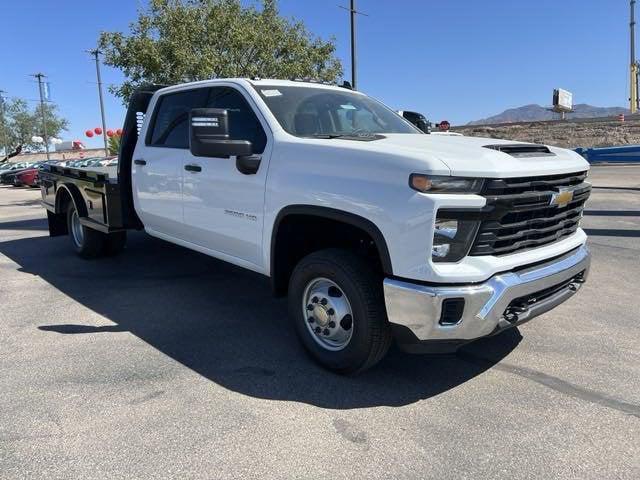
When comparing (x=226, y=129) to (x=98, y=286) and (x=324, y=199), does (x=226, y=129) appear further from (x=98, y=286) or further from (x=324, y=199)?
(x=98, y=286)

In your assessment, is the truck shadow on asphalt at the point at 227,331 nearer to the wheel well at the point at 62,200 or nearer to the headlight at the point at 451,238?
the wheel well at the point at 62,200

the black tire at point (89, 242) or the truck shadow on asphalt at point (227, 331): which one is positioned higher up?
the black tire at point (89, 242)

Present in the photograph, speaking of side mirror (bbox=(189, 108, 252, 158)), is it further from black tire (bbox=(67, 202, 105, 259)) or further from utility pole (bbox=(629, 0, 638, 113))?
utility pole (bbox=(629, 0, 638, 113))

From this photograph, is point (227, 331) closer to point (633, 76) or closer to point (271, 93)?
point (271, 93)

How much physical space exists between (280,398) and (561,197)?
2165 millimetres

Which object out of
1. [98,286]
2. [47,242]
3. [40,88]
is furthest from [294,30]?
[40,88]

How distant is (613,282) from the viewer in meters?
5.91

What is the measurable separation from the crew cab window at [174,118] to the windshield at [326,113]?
0.91m

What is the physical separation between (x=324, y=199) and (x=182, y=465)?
5.65 ft

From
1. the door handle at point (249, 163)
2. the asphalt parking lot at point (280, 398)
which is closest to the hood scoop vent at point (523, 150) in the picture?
the asphalt parking lot at point (280, 398)

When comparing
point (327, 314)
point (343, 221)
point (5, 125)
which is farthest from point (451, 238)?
point (5, 125)

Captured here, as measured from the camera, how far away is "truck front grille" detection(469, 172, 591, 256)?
3.09m

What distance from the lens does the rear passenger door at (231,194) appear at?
4.14 meters

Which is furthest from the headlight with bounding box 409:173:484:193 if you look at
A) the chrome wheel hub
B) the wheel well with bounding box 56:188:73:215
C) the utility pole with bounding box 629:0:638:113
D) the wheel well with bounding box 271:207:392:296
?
the utility pole with bounding box 629:0:638:113
